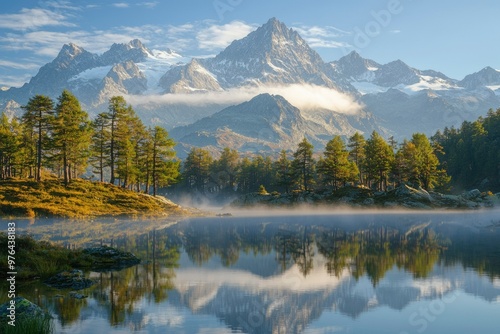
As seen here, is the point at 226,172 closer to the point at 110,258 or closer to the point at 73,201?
the point at 73,201

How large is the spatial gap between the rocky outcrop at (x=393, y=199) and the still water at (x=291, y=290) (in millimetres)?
52285

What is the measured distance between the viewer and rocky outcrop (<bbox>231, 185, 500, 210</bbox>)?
9219cm

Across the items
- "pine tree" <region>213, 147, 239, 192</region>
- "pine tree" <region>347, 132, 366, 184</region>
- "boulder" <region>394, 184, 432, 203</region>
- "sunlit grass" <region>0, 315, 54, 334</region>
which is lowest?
"sunlit grass" <region>0, 315, 54, 334</region>

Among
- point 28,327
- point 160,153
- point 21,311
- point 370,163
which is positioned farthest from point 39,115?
point 370,163

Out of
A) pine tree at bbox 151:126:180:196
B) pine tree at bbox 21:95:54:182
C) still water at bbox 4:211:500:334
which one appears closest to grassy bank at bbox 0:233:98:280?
still water at bbox 4:211:500:334

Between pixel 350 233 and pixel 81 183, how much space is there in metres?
46.3

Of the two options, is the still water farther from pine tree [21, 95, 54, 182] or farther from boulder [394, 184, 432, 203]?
boulder [394, 184, 432, 203]

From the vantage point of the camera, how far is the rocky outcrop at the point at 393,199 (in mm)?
92188

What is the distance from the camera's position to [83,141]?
7700 cm

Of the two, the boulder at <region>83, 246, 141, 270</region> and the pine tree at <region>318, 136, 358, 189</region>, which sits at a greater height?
the pine tree at <region>318, 136, 358, 189</region>

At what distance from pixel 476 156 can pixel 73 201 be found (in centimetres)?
11413

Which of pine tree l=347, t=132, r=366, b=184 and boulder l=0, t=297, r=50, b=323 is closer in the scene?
boulder l=0, t=297, r=50, b=323

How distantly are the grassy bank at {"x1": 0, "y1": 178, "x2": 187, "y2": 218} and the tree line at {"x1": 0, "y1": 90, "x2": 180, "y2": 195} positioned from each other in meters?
2.34

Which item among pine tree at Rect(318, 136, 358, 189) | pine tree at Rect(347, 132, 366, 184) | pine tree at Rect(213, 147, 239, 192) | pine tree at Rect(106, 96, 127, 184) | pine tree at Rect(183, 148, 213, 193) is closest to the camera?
pine tree at Rect(106, 96, 127, 184)
